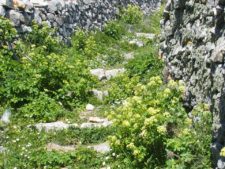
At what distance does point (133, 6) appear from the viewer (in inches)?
899


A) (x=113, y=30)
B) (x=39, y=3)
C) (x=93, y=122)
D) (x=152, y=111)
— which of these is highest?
(x=39, y=3)

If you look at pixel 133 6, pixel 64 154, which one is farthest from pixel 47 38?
pixel 133 6

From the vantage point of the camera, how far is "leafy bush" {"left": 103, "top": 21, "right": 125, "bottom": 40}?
19.4m

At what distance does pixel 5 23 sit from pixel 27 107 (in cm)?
290

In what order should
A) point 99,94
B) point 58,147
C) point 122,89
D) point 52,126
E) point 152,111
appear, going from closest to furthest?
point 152,111 < point 58,147 < point 52,126 < point 122,89 < point 99,94

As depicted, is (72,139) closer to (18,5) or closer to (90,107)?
(90,107)

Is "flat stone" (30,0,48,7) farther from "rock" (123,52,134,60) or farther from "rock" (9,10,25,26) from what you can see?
"rock" (123,52,134,60)

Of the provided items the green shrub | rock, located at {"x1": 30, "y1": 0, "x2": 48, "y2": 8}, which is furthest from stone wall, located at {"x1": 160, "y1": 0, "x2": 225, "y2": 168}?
rock, located at {"x1": 30, "y1": 0, "x2": 48, "y2": 8}

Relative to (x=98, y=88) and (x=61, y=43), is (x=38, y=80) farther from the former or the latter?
(x=61, y=43)

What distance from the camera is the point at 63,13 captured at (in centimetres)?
1683

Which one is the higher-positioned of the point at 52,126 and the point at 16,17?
the point at 16,17

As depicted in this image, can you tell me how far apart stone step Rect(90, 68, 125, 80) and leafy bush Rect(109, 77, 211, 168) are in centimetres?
528

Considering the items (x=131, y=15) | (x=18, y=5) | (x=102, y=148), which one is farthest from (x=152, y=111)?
(x=131, y=15)

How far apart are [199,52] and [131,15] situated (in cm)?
1246
